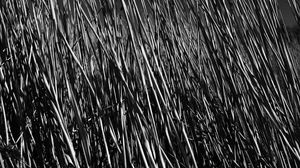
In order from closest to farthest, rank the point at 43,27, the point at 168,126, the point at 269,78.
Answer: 1. the point at 269,78
2. the point at 168,126
3. the point at 43,27

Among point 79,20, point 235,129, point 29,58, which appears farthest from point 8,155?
point 235,129

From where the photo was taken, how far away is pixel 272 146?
0.76 m

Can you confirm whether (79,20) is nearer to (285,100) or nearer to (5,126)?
(5,126)

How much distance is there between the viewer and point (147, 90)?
2.55 feet

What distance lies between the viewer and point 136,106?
2.51ft

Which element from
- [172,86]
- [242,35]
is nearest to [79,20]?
[172,86]

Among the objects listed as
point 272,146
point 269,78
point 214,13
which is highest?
point 214,13

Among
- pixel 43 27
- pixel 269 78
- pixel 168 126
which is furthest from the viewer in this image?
pixel 43 27

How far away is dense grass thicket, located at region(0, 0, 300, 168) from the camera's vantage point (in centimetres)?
72

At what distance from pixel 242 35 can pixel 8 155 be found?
53 cm

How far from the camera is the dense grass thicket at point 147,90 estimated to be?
0.72 meters

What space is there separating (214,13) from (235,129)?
0.82ft

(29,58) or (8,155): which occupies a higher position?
(29,58)

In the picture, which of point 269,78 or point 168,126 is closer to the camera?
point 269,78
